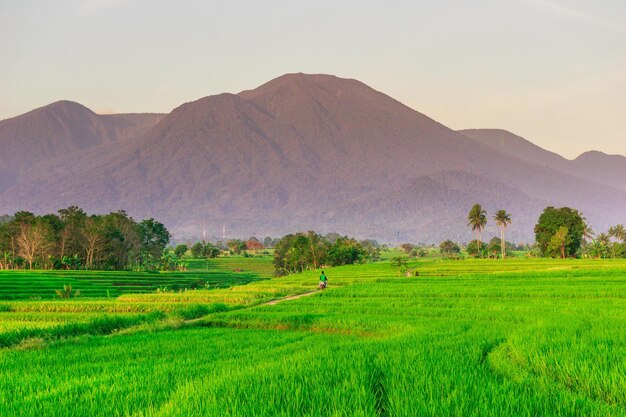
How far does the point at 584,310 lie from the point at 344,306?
13771mm

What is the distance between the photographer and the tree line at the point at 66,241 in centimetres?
10188

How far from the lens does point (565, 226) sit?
383ft

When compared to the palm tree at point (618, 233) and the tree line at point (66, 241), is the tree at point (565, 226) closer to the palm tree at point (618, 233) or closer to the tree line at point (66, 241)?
the palm tree at point (618, 233)

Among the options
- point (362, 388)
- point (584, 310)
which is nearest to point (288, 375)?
point (362, 388)

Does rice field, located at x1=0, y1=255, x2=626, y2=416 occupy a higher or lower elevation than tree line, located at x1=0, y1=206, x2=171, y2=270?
lower

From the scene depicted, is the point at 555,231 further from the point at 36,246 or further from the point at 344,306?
the point at 36,246

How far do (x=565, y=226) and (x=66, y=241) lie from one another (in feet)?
383

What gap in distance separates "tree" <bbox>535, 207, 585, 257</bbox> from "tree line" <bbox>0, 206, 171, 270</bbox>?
103597 mm

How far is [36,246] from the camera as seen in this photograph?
99.5 metres

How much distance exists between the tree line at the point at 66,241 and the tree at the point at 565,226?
103597mm

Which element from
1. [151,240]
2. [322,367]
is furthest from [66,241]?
[322,367]

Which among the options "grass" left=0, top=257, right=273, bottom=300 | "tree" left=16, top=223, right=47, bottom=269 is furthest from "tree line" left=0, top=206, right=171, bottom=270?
"grass" left=0, top=257, right=273, bottom=300

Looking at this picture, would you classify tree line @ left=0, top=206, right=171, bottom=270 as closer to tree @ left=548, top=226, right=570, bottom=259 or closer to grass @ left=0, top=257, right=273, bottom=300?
grass @ left=0, top=257, right=273, bottom=300

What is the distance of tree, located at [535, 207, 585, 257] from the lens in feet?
387
